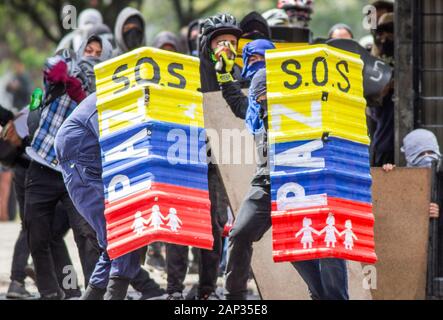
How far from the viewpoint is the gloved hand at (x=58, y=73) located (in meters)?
10.6

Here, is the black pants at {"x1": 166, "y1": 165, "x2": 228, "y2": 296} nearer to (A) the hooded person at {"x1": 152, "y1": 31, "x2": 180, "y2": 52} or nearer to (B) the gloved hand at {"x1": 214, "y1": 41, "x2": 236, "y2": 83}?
(B) the gloved hand at {"x1": 214, "y1": 41, "x2": 236, "y2": 83}

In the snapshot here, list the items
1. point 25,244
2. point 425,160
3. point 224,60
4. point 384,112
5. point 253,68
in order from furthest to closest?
1. point 384,112
2. point 25,244
3. point 425,160
4. point 224,60
5. point 253,68

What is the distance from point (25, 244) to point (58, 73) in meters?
2.08

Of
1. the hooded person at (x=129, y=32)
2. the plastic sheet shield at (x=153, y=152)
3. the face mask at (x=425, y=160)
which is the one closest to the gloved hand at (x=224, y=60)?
the plastic sheet shield at (x=153, y=152)

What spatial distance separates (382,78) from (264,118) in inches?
107

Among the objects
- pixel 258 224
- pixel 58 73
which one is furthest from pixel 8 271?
pixel 258 224

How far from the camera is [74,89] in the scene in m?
10.7

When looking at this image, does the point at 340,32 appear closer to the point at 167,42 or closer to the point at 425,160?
the point at 167,42

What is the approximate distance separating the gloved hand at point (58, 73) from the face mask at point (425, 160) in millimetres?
2845

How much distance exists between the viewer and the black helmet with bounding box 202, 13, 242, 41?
33.4 ft

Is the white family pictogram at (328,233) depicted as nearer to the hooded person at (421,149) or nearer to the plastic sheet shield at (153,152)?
the plastic sheet shield at (153,152)

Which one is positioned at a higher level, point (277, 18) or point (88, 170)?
point (277, 18)

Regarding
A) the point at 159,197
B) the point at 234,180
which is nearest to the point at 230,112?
the point at 234,180
